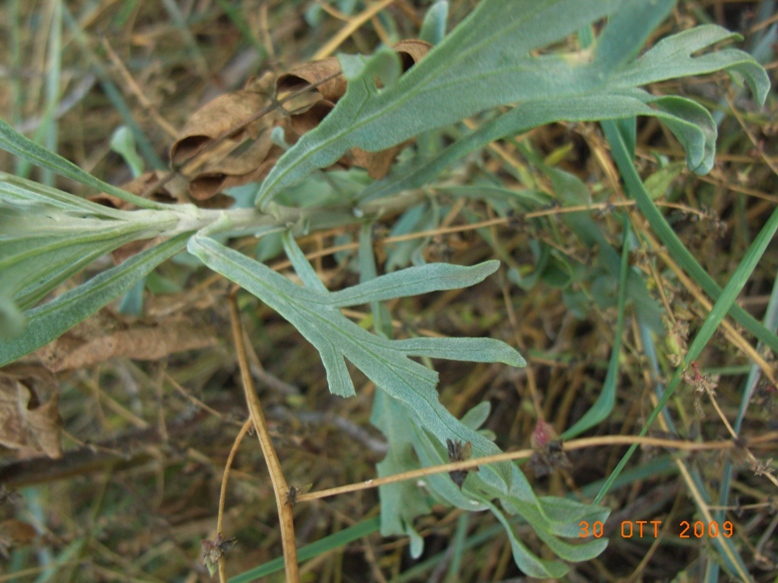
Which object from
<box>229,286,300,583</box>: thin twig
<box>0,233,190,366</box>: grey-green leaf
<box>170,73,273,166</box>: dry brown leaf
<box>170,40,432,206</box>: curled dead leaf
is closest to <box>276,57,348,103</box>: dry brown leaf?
<box>170,40,432,206</box>: curled dead leaf

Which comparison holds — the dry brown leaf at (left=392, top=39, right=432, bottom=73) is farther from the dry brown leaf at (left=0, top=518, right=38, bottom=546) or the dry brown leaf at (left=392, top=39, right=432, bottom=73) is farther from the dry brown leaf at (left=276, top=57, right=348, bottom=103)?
the dry brown leaf at (left=0, top=518, right=38, bottom=546)

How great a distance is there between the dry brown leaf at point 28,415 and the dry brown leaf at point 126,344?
0.10m

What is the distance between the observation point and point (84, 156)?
3553 millimetres

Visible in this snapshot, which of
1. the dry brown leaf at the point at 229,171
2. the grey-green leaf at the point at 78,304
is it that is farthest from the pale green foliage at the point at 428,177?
the dry brown leaf at the point at 229,171

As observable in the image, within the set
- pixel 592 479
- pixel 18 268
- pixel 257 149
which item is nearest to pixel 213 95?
pixel 257 149

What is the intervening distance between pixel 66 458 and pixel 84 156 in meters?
1.95

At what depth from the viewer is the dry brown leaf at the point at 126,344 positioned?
191cm

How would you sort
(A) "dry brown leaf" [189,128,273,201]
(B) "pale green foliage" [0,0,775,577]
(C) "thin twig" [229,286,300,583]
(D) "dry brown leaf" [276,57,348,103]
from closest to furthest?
(B) "pale green foliage" [0,0,775,577]
(C) "thin twig" [229,286,300,583]
(D) "dry brown leaf" [276,57,348,103]
(A) "dry brown leaf" [189,128,273,201]

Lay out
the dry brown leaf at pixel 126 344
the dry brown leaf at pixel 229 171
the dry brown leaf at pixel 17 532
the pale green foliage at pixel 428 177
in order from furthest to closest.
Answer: the dry brown leaf at pixel 17 532 < the dry brown leaf at pixel 126 344 < the dry brown leaf at pixel 229 171 < the pale green foliage at pixel 428 177

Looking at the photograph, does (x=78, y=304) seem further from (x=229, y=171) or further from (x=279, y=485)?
(x=279, y=485)

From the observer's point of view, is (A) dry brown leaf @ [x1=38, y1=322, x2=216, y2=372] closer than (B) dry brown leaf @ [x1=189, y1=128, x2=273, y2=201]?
No

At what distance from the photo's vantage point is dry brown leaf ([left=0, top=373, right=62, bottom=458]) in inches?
73.1
